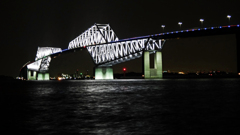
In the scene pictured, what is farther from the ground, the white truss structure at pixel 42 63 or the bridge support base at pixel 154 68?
the white truss structure at pixel 42 63

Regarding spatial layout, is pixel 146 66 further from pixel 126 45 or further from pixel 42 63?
pixel 42 63

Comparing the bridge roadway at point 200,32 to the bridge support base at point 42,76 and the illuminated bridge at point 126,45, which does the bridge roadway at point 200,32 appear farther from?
the bridge support base at point 42,76

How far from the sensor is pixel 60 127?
10328 millimetres

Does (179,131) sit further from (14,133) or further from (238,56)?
(238,56)

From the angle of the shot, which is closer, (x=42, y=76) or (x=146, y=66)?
(x=146, y=66)

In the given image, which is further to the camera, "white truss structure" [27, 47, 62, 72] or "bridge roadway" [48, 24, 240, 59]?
"white truss structure" [27, 47, 62, 72]

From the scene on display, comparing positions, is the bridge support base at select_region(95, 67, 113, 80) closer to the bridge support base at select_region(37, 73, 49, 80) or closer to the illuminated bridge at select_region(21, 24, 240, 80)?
the illuminated bridge at select_region(21, 24, 240, 80)

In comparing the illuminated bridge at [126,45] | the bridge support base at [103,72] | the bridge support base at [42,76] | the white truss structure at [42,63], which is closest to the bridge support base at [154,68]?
the illuminated bridge at [126,45]

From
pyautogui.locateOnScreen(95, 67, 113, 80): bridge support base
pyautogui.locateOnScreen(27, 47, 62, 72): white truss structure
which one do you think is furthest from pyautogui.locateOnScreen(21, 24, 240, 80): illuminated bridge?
pyautogui.locateOnScreen(27, 47, 62, 72): white truss structure

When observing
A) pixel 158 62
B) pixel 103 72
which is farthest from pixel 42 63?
pixel 158 62

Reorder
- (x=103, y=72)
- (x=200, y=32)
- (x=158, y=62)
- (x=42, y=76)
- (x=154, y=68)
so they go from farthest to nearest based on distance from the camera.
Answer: (x=42, y=76) < (x=103, y=72) < (x=154, y=68) < (x=158, y=62) < (x=200, y=32)

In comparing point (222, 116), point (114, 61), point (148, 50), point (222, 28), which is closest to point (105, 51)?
point (114, 61)

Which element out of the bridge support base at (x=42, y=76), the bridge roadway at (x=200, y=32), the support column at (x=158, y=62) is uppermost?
the bridge roadway at (x=200, y=32)

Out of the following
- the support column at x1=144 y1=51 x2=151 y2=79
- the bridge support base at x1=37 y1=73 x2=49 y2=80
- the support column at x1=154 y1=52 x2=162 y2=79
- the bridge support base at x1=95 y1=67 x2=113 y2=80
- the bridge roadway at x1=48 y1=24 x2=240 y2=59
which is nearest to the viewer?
the bridge roadway at x1=48 y1=24 x2=240 y2=59
